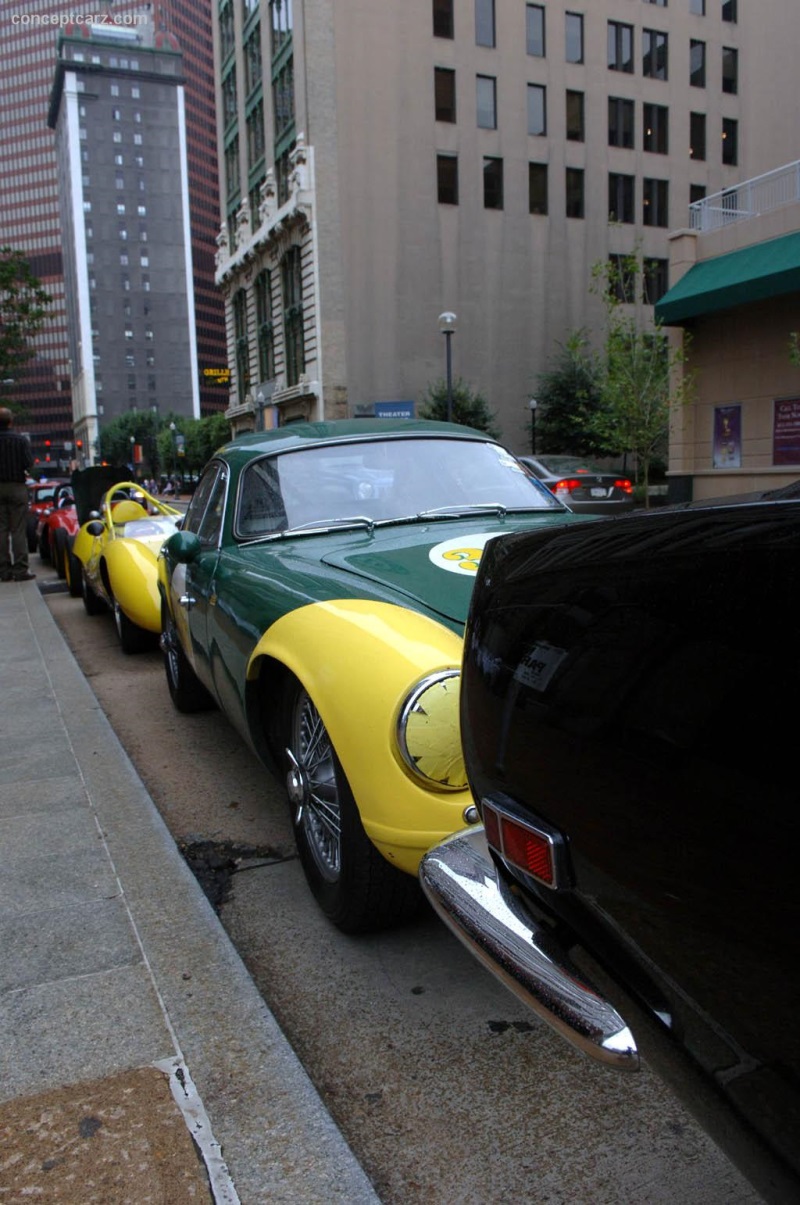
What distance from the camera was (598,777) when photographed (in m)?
1.38

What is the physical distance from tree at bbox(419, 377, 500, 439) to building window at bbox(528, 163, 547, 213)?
26.9 feet

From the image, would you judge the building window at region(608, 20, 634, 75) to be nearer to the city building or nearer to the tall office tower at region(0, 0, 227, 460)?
the city building

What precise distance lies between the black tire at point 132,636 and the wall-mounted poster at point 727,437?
17722 millimetres

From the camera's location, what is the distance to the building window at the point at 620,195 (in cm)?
4041

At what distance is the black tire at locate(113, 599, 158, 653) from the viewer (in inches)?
299

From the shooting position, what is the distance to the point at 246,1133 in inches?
79.5

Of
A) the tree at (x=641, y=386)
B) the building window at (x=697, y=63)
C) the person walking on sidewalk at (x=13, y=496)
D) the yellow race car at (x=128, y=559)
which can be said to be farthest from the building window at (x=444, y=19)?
the yellow race car at (x=128, y=559)

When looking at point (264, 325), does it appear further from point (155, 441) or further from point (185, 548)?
point (155, 441)

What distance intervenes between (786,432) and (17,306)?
17.5 meters

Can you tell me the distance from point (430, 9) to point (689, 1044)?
141 feet

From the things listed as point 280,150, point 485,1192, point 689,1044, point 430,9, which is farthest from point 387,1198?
point 280,150

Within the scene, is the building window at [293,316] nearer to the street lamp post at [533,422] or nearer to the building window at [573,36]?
the street lamp post at [533,422]

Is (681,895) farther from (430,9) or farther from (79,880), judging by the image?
(430,9)

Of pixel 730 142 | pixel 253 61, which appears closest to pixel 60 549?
pixel 730 142
